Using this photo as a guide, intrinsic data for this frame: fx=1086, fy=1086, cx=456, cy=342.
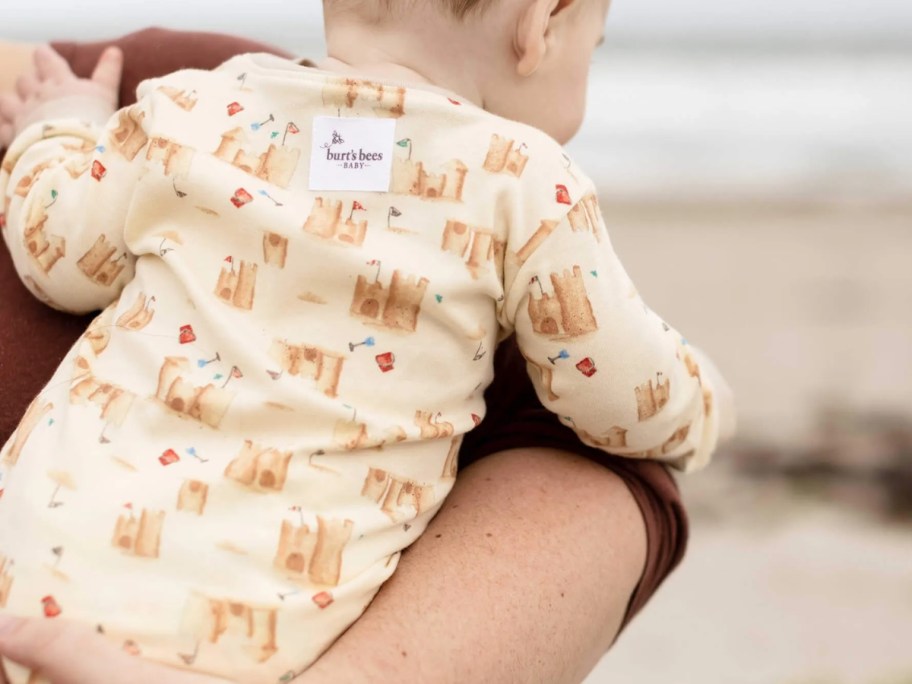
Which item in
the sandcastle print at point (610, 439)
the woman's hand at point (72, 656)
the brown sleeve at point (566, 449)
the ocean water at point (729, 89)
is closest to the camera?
the woman's hand at point (72, 656)

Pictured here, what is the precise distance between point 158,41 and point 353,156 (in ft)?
1.83

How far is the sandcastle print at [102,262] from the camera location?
1147 millimetres

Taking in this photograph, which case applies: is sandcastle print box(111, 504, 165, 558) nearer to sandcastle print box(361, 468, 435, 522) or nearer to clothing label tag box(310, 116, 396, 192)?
sandcastle print box(361, 468, 435, 522)

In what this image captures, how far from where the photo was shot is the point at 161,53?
1.46 metres

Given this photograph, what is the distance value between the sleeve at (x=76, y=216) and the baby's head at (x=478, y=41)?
0.81 feet

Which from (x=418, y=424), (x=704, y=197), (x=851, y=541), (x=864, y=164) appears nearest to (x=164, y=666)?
(x=418, y=424)

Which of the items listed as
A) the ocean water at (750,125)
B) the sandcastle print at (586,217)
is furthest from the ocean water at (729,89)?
the sandcastle print at (586,217)

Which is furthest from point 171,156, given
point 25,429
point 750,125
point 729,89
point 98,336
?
A: point 729,89

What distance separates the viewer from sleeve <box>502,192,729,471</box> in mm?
1068

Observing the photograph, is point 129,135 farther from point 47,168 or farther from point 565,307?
point 565,307

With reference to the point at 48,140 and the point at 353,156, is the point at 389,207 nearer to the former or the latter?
the point at 353,156

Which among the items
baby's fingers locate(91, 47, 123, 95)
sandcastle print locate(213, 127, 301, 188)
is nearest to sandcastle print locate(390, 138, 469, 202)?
sandcastle print locate(213, 127, 301, 188)

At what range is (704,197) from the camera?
17.9 feet

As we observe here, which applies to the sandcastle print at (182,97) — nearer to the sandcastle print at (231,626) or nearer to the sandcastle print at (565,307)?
the sandcastle print at (565,307)
